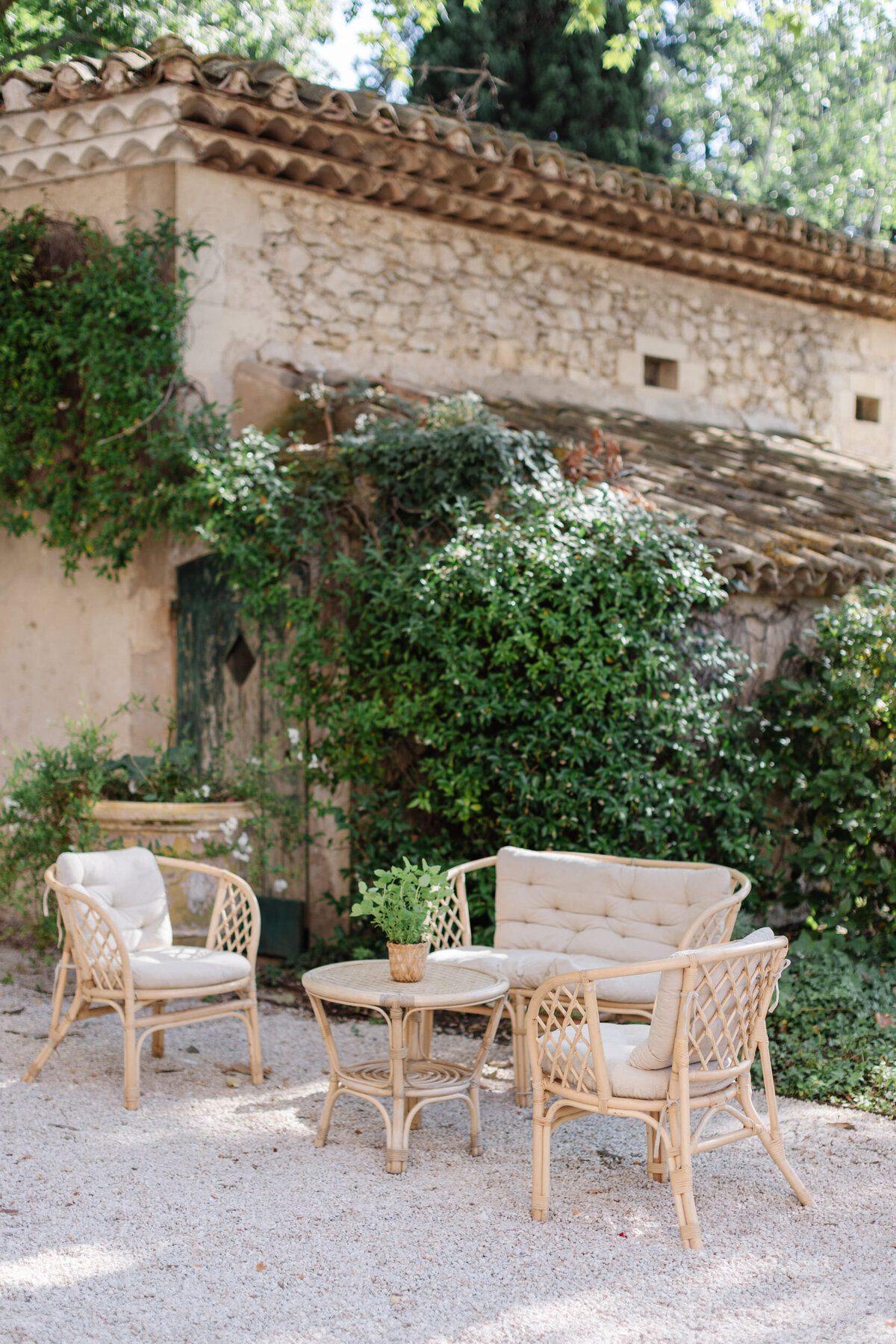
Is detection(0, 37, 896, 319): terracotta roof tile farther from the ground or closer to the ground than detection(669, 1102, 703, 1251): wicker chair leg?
farther from the ground

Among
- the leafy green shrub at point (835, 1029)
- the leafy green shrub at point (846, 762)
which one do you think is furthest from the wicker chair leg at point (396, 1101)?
the leafy green shrub at point (846, 762)

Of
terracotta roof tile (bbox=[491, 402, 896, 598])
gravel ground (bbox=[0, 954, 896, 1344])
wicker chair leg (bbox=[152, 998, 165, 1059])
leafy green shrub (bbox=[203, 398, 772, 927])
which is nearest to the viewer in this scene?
gravel ground (bbox=[0, 954, 896, 1344])

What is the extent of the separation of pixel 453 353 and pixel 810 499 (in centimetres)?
261

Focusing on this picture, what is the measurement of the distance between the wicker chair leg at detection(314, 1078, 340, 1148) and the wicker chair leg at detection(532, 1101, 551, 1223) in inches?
32.3

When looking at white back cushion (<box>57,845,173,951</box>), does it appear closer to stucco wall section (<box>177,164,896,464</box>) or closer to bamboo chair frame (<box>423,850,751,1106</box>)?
bamboo chair frame (<box>423,850,751,1106</box>)

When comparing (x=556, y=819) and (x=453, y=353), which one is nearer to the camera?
(x=556, y=819)

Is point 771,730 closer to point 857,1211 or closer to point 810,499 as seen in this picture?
point 810,499

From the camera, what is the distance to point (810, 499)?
8.21 metres

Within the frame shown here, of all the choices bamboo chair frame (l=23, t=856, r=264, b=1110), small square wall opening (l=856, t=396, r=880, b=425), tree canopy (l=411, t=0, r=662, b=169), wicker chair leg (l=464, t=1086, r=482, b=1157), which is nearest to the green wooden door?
bamboo chair frame (l=23, t=856, r=264, b=1110)

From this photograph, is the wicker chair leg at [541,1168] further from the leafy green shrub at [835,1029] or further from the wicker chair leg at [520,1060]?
the leafy green shrub at [835,1029]

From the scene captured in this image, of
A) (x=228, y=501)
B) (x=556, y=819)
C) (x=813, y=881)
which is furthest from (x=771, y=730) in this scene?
(x=228, y=501)

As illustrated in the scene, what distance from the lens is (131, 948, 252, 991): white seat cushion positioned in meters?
4.71

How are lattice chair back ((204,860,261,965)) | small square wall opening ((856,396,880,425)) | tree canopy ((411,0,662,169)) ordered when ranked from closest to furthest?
lattice chair back ((204,860,261,965)) → small square wall opening ((856,396,880,425)) → tree canopy ((411,0,662,169))

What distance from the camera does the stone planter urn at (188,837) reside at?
627 centimetres
